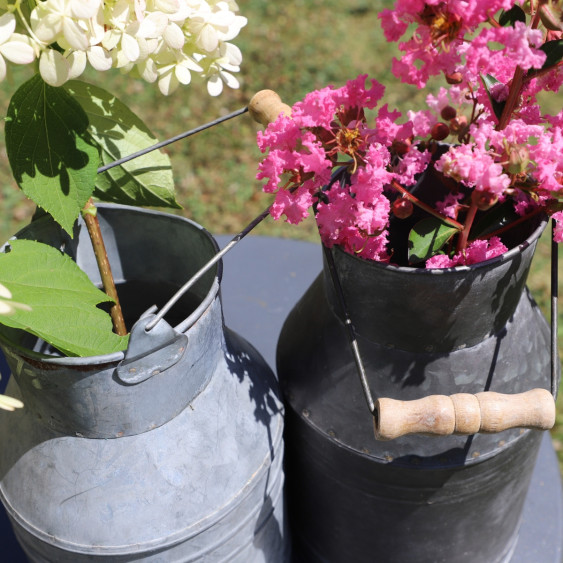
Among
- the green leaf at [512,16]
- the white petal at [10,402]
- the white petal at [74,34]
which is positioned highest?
the white petal at [74,34]

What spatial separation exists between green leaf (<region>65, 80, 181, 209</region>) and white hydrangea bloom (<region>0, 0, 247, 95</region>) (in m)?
0.08

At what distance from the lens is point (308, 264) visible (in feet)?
4.72

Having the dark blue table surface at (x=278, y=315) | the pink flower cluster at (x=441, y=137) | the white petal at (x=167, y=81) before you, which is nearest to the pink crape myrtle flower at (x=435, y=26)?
the pink flower cluster at (x=441, y=137)

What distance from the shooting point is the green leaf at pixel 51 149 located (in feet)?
2.28

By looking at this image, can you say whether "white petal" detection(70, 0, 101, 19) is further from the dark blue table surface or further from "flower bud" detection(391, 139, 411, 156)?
the dark blue table surface

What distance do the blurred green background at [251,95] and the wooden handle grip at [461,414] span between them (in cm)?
161

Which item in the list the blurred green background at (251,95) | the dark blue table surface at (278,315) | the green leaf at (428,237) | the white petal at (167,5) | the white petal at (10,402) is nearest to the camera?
the white petal at (10,402)

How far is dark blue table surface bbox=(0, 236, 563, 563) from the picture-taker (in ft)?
3.63

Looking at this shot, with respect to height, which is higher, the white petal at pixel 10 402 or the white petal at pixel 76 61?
the white petal at pixel 76 61

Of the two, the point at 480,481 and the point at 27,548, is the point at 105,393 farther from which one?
the point at 480,481

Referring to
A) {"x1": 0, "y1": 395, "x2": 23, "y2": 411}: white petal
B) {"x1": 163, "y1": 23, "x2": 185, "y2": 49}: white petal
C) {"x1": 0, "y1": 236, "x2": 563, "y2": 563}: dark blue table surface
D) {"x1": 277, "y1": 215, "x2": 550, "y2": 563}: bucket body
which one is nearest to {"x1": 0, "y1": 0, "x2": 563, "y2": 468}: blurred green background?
{"x1": 0, "y1": 236, "x2": 563, "y2": 563}: dark blue table surface

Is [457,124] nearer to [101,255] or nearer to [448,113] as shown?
[448,113]

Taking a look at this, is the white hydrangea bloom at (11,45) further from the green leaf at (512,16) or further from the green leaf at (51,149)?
the green leaf at (512,16)

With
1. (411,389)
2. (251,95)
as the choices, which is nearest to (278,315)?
(411,389)
